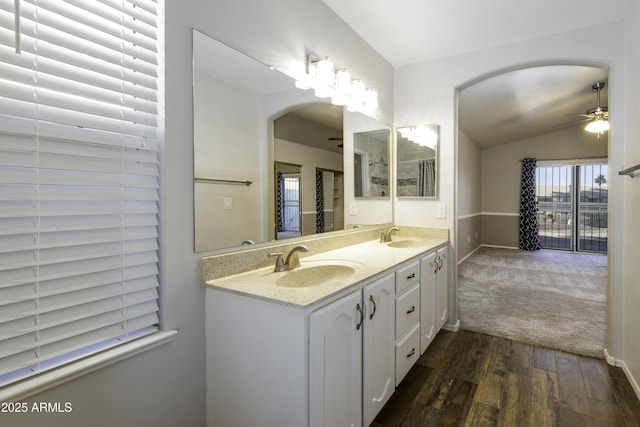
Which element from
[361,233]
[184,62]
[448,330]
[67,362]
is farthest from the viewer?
[448,330]

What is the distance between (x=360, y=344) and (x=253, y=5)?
172 cm

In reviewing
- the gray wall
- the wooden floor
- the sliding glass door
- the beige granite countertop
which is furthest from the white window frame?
the sliding glass door

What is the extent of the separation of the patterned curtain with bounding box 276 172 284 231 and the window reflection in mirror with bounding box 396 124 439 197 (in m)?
1.57

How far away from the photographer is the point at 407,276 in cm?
197

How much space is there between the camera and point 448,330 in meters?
2.87

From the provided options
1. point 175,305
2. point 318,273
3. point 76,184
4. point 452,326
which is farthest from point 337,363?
point 452,326

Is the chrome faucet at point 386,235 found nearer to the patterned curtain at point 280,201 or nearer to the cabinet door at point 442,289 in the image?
the cabinet door at point 442,289

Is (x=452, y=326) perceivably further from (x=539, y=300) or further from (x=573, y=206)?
(x=573, y=206)

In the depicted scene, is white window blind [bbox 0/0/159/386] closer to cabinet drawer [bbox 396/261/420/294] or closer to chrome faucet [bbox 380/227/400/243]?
cabinet drawer [bbox 396/261/420/294]

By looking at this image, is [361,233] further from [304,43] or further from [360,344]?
Result: [304,43]

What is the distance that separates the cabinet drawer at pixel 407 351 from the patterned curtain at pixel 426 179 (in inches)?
49.8

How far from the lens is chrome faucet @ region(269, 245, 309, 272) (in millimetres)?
1657

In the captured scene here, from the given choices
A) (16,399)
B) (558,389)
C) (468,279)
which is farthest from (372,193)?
(468,279)

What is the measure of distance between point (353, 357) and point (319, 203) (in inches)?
42.0
